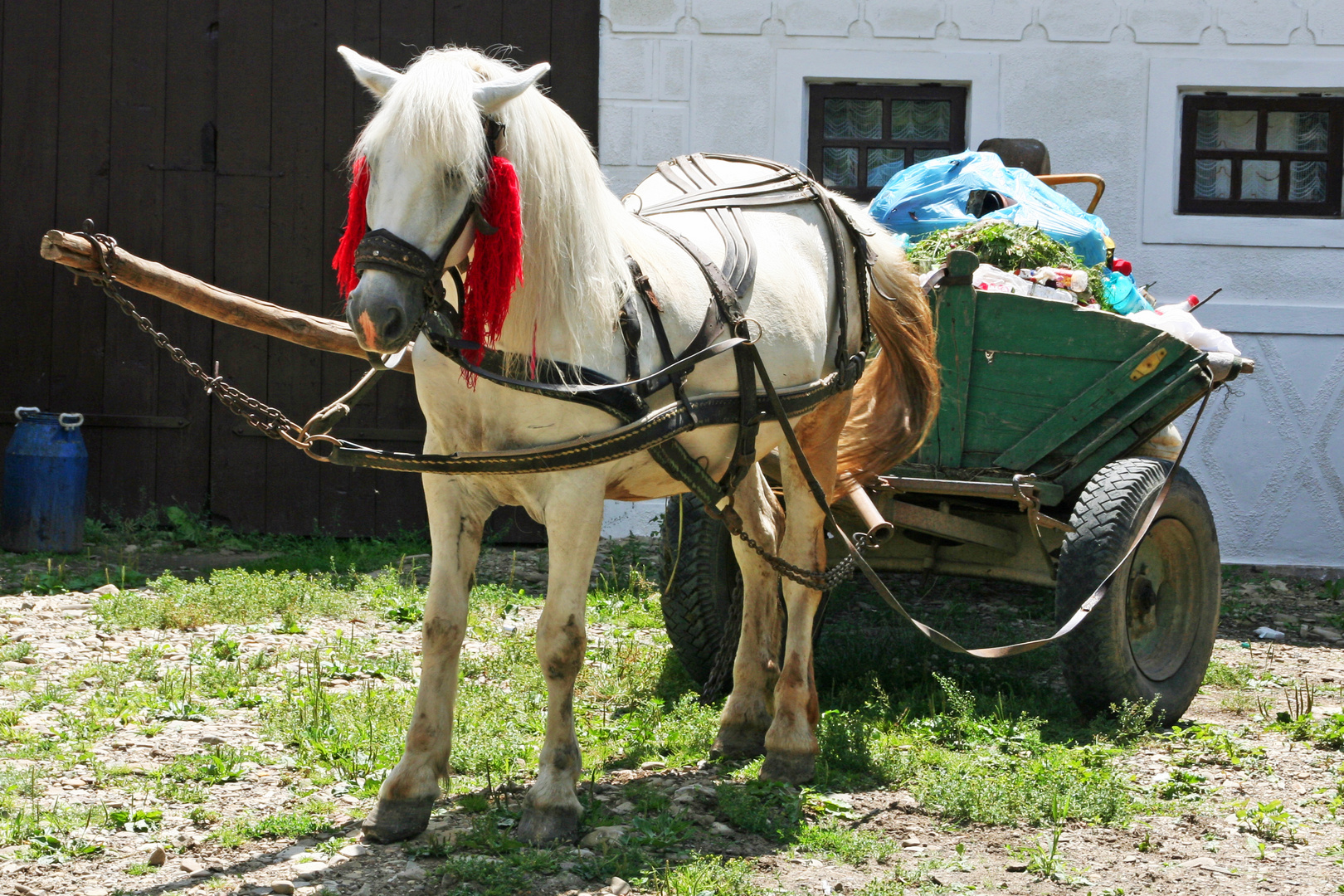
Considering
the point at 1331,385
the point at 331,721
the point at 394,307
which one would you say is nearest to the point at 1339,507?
the point at 1331,385

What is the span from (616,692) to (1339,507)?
527cm

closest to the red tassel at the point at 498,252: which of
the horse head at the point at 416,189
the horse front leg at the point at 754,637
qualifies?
the horse head at the point at 416,189

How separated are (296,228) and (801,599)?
4870 millimetres

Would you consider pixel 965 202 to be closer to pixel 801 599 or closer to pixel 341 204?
pixel 801 599

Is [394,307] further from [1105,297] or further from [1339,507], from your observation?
[1339,507]

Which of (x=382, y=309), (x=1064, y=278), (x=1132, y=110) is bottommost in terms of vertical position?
(x=382, y=309)

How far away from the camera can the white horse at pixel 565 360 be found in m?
2.74

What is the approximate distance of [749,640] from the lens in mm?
4297

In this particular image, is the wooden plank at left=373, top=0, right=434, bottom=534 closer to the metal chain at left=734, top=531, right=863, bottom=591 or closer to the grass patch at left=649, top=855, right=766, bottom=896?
the metal chain at left=734, top=531, right=863, bottom=591

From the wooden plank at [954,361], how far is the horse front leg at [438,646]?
2.07m

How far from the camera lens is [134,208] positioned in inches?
303

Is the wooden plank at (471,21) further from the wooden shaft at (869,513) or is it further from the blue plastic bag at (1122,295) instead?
the wooden shaft at (869,513)

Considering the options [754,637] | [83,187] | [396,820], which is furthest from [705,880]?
[83,187]

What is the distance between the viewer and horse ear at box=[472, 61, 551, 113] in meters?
2.79
